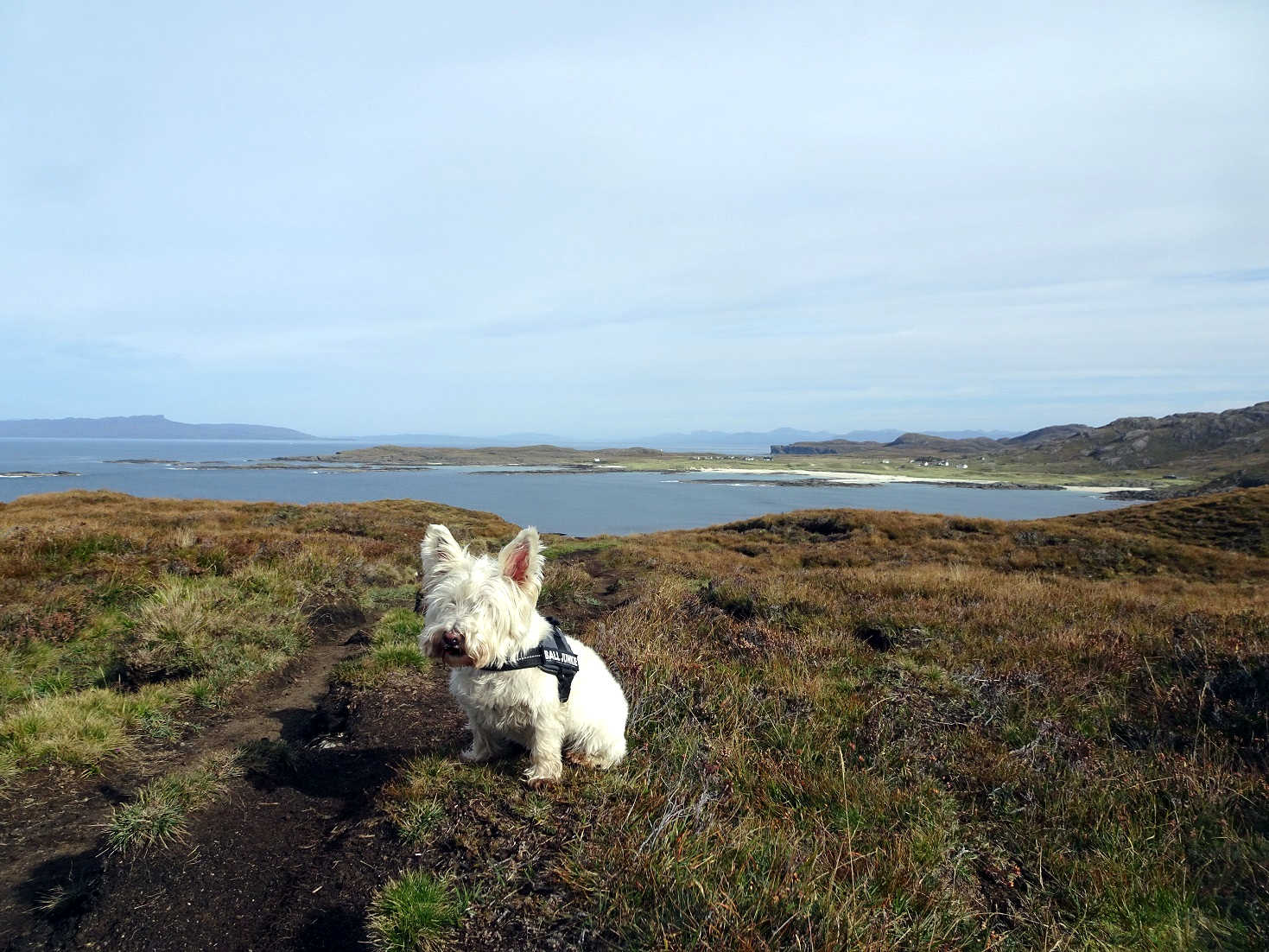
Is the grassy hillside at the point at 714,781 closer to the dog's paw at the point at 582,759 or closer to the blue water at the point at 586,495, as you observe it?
the dog's paw at the point at 582,759

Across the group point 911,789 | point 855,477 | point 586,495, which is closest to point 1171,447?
point 855,477

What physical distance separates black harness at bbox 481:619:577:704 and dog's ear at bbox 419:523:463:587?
0.73 metres

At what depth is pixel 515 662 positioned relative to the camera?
13.7 feet

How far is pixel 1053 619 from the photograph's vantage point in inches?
347

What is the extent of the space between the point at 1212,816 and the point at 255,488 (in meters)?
80.4

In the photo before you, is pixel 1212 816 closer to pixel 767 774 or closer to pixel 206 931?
pixel 767 774

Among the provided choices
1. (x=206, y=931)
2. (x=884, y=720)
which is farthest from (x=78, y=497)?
(x=884, y=720)

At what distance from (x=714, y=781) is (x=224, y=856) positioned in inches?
120

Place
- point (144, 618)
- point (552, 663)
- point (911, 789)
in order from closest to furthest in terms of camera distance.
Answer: point (552, 663) → point (911, 789) → point (144, 618)

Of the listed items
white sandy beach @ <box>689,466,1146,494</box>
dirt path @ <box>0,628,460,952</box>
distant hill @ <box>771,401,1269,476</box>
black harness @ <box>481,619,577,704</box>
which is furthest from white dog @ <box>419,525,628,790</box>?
distant hill @ <box>771,401,1269,476</box>

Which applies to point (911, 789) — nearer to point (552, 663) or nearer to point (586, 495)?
point (552, 663)

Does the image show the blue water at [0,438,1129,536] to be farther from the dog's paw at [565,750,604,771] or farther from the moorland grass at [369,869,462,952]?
the moorland grass at [369,869,462,952]

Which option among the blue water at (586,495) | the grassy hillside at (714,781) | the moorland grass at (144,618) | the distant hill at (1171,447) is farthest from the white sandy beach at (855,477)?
the grassy hillside at (714,781)

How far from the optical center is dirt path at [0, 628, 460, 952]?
10.6ft
